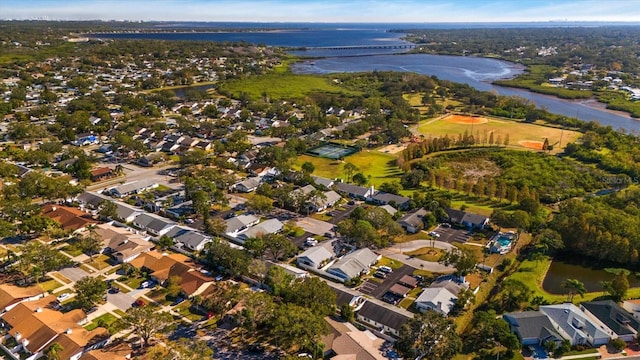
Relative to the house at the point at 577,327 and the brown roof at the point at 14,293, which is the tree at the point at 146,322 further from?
the house at the point at 577,327

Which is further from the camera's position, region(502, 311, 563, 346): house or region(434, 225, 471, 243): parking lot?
region(434, 225, 471, 243): parking lot

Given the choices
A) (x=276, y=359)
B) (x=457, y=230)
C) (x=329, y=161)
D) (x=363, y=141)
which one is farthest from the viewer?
(x=363, y=141)

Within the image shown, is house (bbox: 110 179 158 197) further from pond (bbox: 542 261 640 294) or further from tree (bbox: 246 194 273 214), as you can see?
pond (bbox: 542 261 640 294)

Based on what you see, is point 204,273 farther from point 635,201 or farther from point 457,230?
point 635,201

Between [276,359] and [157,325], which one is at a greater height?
[157,325]

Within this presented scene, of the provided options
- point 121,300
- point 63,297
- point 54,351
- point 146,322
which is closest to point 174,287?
point 121,300

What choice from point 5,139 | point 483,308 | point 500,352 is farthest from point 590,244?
point 5,139

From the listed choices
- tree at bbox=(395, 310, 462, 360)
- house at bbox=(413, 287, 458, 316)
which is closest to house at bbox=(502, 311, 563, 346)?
house at bbox=(413, 287, 458, 316)
